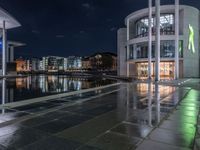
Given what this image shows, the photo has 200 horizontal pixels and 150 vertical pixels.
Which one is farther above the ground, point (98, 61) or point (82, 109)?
point (98, 61)

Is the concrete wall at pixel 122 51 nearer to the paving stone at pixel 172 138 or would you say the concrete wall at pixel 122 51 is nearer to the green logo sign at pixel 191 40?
the green logo sign at pixel 191 40

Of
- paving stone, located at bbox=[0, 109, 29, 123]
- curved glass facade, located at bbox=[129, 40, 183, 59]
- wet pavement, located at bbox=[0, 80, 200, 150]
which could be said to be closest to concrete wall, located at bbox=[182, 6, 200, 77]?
curved glass facade, located at bbox=[129, 40, 183, 59]

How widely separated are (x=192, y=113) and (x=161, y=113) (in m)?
1.20

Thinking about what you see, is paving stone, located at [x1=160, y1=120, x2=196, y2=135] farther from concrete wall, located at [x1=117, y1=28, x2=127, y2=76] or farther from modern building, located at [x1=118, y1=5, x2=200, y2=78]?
concrete wall, located at [x1=117, y1=28, x2=127, y2=76]

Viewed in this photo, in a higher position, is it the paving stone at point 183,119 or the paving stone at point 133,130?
the paving stone at point 183,119

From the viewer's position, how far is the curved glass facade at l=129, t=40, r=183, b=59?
133 feet

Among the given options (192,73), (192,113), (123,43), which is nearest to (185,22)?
(192,73)

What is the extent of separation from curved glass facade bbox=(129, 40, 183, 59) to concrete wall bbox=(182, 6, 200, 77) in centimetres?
134

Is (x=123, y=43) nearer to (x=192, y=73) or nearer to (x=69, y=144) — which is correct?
(x=192, y=73)

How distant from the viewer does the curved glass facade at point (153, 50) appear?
133 ft

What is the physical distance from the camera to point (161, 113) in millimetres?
7758

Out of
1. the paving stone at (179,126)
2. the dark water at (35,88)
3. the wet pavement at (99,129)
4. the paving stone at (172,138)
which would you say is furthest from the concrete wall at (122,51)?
the paving stone at (172,138)

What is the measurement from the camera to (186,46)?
130 ft

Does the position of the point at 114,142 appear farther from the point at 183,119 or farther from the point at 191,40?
the point at 191,40
